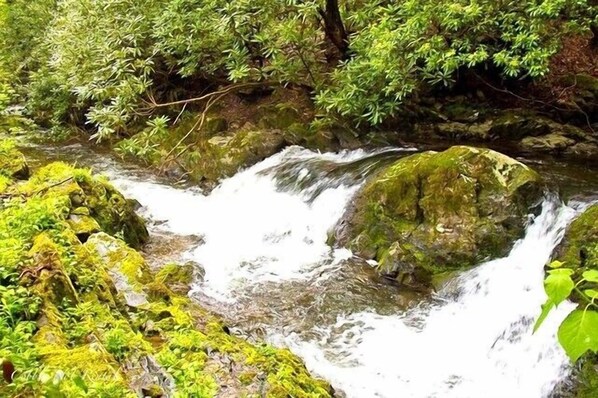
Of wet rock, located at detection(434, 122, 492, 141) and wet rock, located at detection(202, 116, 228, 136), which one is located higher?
wet rock, located at detection(202, 116, 228, 136)

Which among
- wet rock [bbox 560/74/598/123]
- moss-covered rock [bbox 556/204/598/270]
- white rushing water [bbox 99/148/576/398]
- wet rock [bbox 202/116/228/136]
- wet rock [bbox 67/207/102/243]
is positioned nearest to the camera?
white rushing water [bbox 99/148/576/398]

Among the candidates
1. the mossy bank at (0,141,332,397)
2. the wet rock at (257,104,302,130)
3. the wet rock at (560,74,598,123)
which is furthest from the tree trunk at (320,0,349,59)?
the mossy bank at (0,141,332,397)

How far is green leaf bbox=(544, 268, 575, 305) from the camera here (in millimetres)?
1270

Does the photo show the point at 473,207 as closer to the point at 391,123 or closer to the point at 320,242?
the point at 320,242

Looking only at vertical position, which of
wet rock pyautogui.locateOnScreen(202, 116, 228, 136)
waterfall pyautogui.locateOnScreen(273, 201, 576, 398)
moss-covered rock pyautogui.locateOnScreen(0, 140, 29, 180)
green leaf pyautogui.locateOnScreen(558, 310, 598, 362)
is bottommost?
waterfall pyautogui.locateOnScreen(273, 201, 576, 398)

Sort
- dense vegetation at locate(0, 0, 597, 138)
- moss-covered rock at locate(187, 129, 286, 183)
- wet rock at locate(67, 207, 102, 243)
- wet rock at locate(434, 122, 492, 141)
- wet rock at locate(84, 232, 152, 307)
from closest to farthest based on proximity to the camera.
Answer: wet rock at locate(84, 232, 152, 307)
wet rock at locate(67, 207, 102, 243)
dense vegetation at locate(0, 0, 597, 138)
wet rock at locate(434, 122, 492, 141)
moss-covered rock at locate(187, 129, 286, 183)

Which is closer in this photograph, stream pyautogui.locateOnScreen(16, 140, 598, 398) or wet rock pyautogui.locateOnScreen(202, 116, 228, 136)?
stream pyautogui.locateOnScreen(16, 140, 598, 398)

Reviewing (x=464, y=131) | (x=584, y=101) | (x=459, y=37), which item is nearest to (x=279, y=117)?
(x=464, y=131)

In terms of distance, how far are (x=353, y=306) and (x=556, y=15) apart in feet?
→ 16.0

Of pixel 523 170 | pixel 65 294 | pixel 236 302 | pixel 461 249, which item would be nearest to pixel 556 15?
pixel 523 170

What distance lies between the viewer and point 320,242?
26.2ft

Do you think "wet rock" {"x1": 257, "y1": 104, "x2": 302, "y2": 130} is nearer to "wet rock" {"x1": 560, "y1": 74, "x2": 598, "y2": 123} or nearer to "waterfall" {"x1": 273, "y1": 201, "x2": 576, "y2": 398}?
"wet rock" {"x1": 560, "y1": 74, "x2": 598, "y2": 123}

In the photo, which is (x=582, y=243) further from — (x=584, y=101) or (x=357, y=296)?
(x=584, y=101)

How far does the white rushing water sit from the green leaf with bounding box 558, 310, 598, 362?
157 inches
